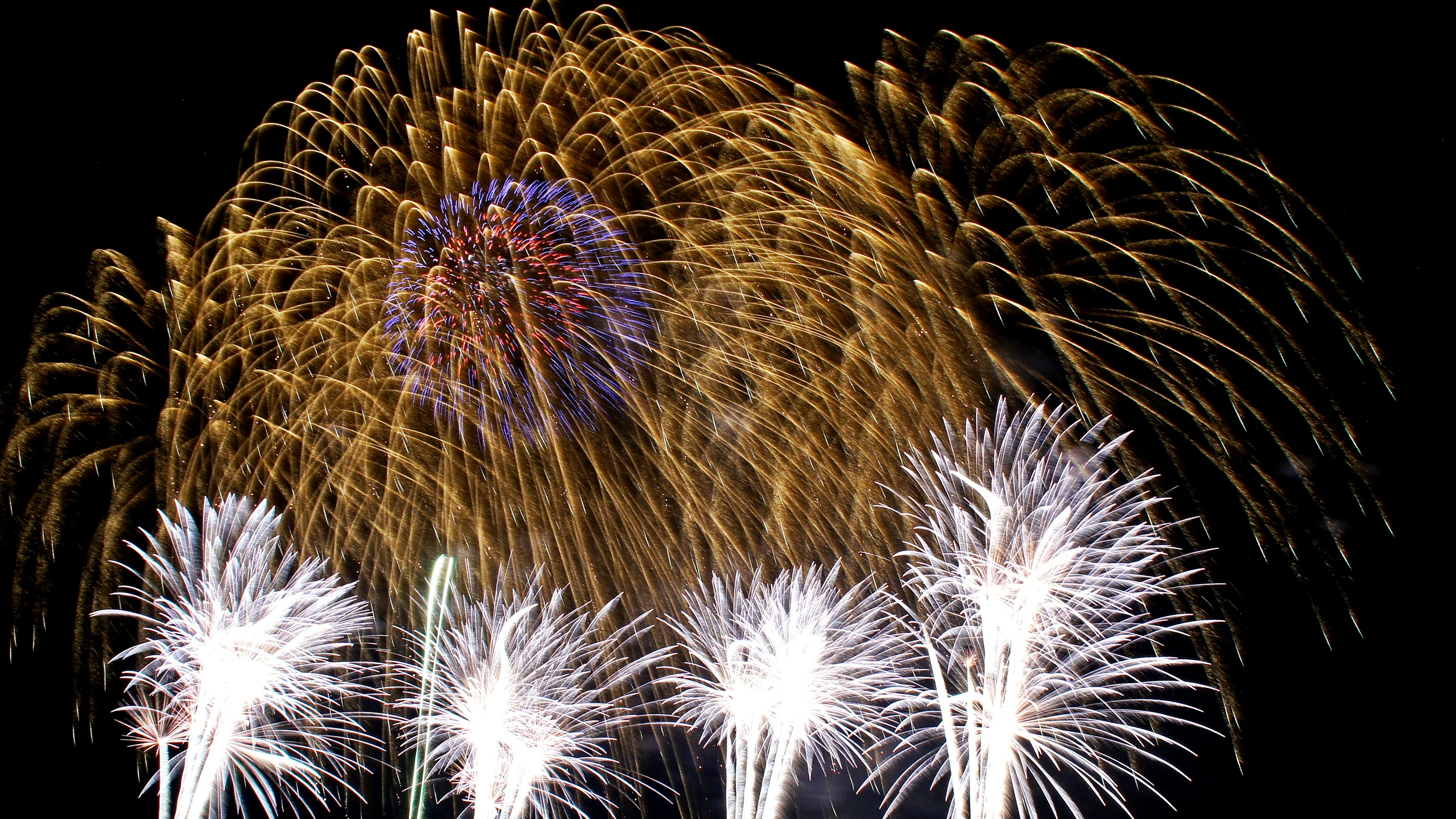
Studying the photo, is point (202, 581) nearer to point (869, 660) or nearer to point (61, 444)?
point (61, 444)

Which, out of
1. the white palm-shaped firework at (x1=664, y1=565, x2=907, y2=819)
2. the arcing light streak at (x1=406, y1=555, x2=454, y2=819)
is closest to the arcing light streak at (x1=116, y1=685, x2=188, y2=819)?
the arcing light streak at (x1=406, y1=555, x2=454, y2=819)

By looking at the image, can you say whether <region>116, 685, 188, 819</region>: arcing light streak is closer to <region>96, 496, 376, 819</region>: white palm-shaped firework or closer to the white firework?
<region>96, 496, 376, 819</region>: white palm-shaped firework

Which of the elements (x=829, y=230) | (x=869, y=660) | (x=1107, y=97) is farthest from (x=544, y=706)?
(x=1107, y=97)

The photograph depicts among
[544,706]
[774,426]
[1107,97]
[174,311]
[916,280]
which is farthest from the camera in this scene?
[544,706]

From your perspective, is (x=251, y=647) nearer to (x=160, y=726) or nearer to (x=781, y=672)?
(x=160, y=726)

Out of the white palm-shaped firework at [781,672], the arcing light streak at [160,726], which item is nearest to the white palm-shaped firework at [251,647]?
the arcing light streak at [160,726]

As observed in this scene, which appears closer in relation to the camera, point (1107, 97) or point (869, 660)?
point (1107, 97)

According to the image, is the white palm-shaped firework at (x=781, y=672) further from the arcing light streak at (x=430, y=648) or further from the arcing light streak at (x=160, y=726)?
the arcing light streak at (x=160, y=726)
